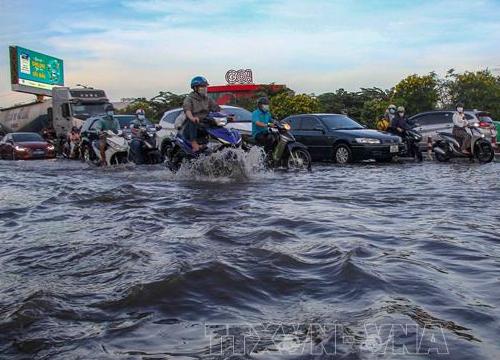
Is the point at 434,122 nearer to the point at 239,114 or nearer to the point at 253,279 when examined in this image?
the point at 239,114

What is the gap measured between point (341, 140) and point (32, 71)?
41.4m

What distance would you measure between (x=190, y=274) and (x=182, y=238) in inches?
45.7

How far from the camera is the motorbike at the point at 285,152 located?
12.1 m

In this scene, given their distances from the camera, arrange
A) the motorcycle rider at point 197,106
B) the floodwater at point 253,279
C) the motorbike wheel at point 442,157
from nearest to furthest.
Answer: the floodwater at point 253,279 < the motorcycle rider at point 197,106 < the motorbike wheel at point 442,157

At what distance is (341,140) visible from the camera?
49.2 feet

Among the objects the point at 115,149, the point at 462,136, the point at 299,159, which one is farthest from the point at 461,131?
the point at 115,149

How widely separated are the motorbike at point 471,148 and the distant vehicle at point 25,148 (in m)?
14.6

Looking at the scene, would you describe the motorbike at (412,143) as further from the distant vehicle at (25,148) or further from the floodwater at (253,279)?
the distant vehicle at (25,148)

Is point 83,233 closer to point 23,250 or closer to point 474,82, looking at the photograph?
point 23,250

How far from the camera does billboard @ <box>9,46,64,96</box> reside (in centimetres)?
4812

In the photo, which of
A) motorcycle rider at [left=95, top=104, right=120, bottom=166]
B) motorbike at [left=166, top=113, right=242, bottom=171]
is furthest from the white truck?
motorbike at [left=166, top=113, right=242, bottom=171]

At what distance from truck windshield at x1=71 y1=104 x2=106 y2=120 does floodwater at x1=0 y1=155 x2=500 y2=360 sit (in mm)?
18394

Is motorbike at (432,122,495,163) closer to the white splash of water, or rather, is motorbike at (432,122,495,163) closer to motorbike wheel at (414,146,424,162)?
motorbike wheel at (414,146,424,162)

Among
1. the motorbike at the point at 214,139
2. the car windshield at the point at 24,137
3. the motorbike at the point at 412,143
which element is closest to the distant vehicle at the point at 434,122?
the motorbike at the point at 412,143
